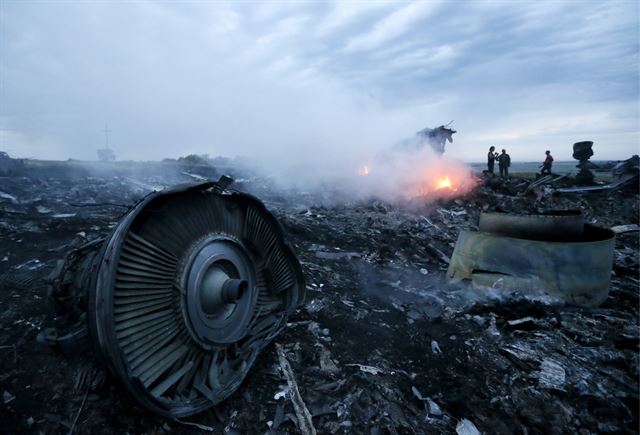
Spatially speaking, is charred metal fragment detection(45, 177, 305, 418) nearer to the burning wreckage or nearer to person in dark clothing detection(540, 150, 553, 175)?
the burning wreckage

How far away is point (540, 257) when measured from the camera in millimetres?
4730

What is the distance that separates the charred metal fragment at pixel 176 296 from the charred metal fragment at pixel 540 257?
3387mm

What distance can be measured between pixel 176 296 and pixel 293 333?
1731 millimetres

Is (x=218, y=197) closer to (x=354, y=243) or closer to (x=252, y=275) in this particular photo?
(x=252, y=275)

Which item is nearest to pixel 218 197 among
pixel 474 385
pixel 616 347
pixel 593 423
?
pixel 474 385

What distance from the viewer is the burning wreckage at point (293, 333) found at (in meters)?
2.42

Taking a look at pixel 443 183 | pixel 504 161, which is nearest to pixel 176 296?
pixel 443 183

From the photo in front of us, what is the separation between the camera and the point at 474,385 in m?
3.25

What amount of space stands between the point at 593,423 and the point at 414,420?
1569mm

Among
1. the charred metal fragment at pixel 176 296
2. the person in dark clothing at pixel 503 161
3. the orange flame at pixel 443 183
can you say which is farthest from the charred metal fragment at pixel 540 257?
Answer: the person in dark clothing at pixel 503 161

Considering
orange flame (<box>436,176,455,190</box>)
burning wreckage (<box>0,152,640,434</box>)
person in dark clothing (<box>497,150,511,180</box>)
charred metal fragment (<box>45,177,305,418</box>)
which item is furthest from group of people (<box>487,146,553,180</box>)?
charred metal fragment (<box>45,177,305,418</box>)

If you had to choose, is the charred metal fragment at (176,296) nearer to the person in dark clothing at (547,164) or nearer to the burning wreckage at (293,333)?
the burning wreckage at (293,333)

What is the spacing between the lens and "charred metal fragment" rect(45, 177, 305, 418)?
2.08 meters

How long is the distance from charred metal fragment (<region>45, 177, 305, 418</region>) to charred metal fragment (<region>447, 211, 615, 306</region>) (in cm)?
339
